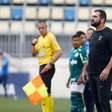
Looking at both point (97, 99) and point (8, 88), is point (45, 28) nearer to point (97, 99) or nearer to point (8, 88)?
point (97, 99)

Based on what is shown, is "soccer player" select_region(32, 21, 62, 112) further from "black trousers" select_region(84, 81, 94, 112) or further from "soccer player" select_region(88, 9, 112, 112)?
"soccer player" select_region(88, 9, 112, 112)

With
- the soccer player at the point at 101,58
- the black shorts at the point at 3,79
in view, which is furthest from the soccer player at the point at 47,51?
the black shorts at the point at 3,79

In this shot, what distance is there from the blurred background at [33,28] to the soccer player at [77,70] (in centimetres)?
1155

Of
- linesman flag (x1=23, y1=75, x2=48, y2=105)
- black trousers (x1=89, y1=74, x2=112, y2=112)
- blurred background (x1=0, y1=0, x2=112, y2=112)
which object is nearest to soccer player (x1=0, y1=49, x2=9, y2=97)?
blurred background (x1=0, y1=0, x2=112, y2=112)

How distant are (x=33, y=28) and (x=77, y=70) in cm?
1442

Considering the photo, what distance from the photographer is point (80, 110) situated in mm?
12273

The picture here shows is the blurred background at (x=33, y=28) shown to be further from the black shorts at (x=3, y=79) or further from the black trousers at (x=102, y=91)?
the black trousers at (x=102, y=91)

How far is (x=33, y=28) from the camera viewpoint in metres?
26.7

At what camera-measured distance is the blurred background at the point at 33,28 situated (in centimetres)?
2430

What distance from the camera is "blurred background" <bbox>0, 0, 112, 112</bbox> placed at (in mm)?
24297

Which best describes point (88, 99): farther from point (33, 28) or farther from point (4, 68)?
point (33, 28)

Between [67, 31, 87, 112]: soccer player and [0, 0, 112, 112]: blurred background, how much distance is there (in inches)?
455

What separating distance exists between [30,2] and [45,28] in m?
14.4

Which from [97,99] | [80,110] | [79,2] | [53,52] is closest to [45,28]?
[53,52]
